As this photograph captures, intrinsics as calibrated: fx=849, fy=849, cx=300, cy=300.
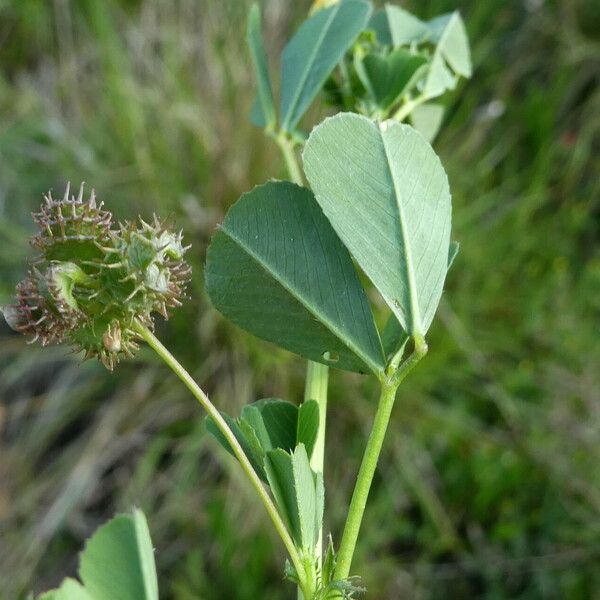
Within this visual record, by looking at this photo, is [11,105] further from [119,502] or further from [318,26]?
[318,26]

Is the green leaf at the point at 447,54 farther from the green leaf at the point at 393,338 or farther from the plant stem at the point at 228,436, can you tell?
the plant stem at the point at 228,436

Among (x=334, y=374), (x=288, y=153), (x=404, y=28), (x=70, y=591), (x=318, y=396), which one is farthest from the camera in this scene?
(x=334, y=374)

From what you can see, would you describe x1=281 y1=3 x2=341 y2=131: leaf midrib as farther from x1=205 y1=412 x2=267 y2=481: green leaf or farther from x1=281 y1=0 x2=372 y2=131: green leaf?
x1=205 y1=412 x2=267 y2=481: green leaf

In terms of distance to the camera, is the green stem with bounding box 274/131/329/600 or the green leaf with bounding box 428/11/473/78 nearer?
the green stem with bounding box 274/131/329/600

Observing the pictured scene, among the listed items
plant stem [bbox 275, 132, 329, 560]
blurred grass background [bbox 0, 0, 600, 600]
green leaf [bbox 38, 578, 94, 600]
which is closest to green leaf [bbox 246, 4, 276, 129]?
plant stem [bbox 275, 132, 329, 560]

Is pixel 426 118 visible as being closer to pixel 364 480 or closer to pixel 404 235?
pixel 404 235

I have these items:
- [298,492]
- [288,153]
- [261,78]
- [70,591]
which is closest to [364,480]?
[298,492]
